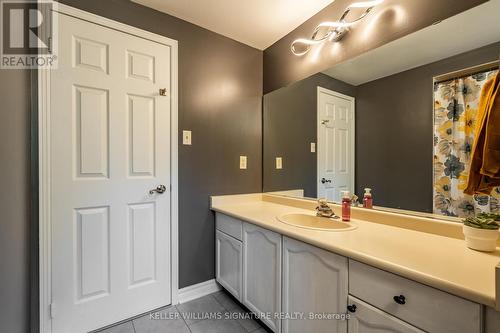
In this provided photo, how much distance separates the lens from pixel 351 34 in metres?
1.51

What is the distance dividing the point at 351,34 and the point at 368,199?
1096 millimetres

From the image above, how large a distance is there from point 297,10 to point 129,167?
1692 millimetres

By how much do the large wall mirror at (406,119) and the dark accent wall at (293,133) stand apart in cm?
1

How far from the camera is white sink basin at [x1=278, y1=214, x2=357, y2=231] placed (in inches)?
55.1

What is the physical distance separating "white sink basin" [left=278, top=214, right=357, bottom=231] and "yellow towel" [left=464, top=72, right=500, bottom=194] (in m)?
0.58

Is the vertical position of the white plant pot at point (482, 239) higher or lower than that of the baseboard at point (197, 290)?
higher

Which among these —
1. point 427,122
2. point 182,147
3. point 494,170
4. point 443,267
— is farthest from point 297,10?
point 443,267

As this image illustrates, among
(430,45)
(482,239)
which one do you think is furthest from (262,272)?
(430,45)

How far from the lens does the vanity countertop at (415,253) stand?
2.21 ft

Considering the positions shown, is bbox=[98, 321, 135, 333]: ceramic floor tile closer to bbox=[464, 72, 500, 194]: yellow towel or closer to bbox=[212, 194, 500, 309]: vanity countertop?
bbox=[212, 194, 500, 309]: vanity countertop

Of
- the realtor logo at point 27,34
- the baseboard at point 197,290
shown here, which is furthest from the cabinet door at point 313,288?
the realtor logo at point 27,34

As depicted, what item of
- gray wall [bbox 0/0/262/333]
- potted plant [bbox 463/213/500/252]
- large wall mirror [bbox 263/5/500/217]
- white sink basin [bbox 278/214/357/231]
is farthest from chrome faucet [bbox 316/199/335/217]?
gray wall [bbox 0/0/262/333]

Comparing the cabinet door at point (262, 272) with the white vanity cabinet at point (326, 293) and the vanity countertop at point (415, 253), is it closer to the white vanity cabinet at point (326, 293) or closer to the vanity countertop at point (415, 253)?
the white vanity cabinet at point (326, 293)

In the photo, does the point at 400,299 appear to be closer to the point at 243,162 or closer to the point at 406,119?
the point at 406,119
